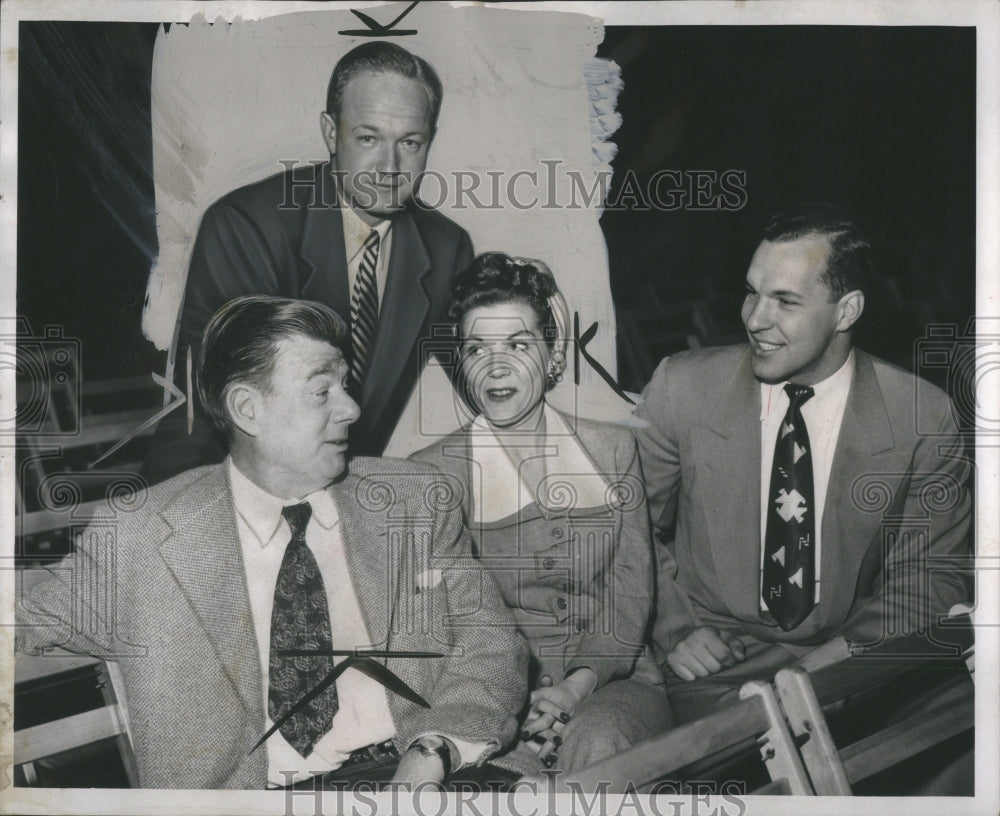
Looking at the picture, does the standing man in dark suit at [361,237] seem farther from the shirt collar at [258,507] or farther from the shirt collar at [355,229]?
the shirt collar at [258,507]

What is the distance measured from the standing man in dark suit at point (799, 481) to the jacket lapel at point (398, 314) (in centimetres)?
84

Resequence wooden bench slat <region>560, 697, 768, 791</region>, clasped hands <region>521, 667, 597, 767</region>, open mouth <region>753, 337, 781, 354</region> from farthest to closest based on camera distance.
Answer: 1. open mouth <region>753, 337, 781, 354</region>
2. clasped hands <region>521, 667, 597, 767</region>
3. wooden bench slat <region>560, 697, 768, 791</region>

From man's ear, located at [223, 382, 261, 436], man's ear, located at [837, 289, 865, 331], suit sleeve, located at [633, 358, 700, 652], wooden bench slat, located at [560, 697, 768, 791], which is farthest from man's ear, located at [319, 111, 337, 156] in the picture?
wooden bench slat, located at [560, 697, 768, 791]

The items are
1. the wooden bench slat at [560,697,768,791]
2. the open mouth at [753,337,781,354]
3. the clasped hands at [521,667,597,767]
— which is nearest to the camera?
the wooden bench slat at [560,697,768,791]

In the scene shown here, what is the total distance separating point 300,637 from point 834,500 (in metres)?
1.91

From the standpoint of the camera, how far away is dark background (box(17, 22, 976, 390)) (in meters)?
3.70

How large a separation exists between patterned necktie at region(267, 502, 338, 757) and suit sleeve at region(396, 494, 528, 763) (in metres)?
0.30

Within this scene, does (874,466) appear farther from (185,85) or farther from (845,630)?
(185,85)

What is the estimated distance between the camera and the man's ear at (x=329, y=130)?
3713mm

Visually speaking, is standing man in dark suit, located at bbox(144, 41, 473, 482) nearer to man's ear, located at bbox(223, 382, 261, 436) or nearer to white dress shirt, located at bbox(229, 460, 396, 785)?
man's ear, located at bbox(223, 382, 261, 436)

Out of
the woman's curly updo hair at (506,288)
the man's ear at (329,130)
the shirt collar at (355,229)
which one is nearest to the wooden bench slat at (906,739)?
the woman's curly updo hair at (506,288)

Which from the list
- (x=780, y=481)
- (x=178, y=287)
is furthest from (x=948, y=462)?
(x=178, y=287)

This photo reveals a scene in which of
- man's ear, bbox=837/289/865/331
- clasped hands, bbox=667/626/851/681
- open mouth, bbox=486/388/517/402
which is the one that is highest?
man's ear, bbox=837/289/865/331

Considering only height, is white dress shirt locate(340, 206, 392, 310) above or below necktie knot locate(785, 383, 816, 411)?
above
